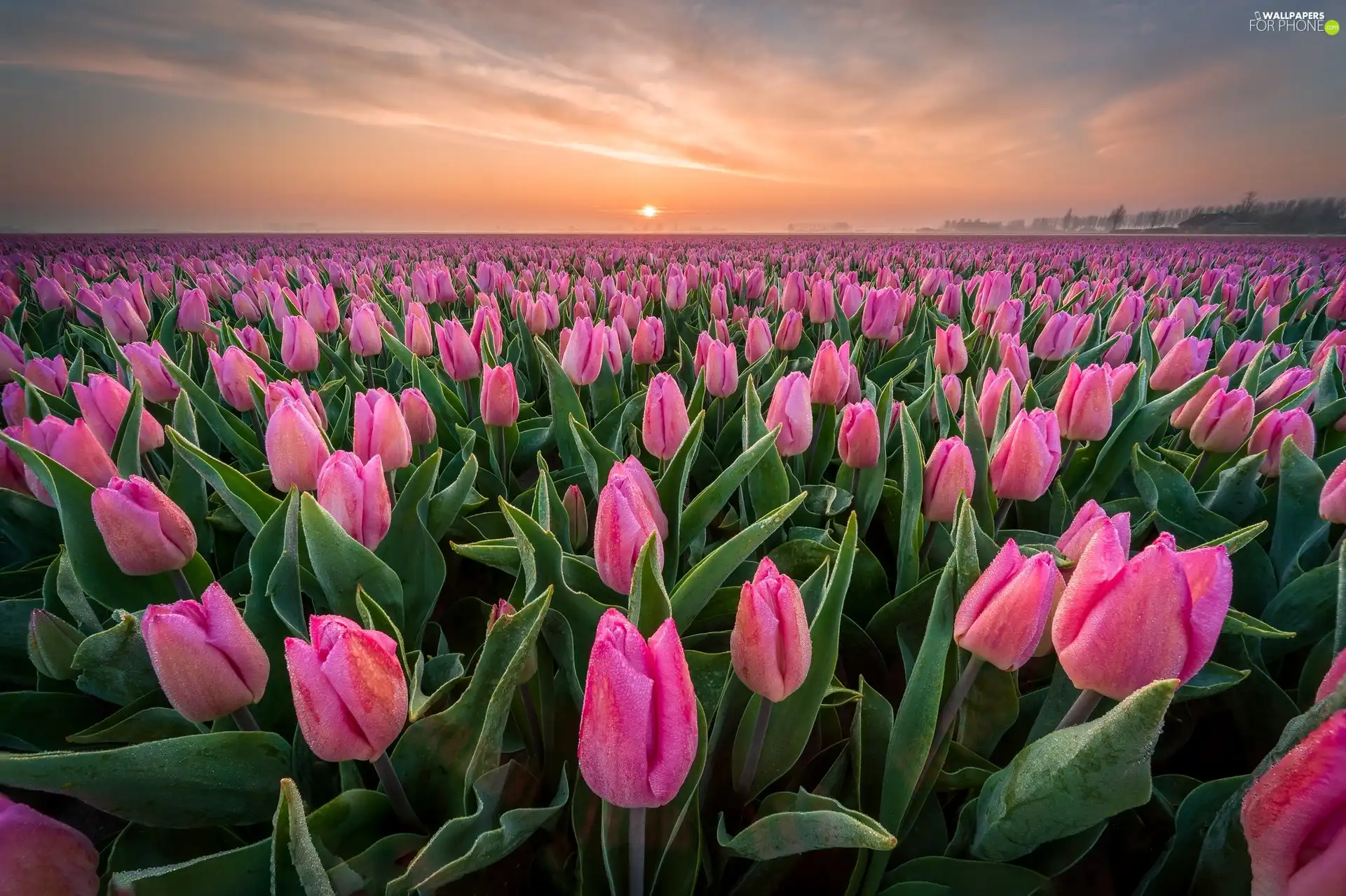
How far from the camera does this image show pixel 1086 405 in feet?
4.38

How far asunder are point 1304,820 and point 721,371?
4.60ft

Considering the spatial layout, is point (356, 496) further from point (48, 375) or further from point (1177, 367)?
point (1177, 367)

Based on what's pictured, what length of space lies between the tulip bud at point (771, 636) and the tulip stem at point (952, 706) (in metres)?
0.23

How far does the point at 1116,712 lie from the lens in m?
0.51

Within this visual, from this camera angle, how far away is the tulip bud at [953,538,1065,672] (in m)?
0.65

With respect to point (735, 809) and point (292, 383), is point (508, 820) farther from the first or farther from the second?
point (292, 383)

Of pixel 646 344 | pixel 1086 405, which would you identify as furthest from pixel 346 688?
pixel 646 344

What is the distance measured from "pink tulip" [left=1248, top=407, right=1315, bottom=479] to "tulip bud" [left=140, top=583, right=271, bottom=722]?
5.62 feet

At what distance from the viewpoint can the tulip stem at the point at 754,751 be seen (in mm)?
721

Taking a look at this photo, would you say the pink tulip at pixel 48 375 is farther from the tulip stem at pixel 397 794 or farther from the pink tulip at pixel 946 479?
the pink tulip at pixel 946 479

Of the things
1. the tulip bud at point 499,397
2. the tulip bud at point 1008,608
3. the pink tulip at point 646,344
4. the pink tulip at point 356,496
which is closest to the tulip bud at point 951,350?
the pink tulip at point 646,344

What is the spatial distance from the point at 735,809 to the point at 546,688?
A: 278mm

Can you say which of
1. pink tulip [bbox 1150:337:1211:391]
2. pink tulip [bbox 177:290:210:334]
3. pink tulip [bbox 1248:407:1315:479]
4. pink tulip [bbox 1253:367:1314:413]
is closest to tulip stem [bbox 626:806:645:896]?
pink tulip [bbox 1248:407:1315:479]

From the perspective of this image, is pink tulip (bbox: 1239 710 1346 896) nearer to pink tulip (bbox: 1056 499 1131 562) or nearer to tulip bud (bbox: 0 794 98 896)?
pink tulip (bbox: 1056 499 1131 562)
